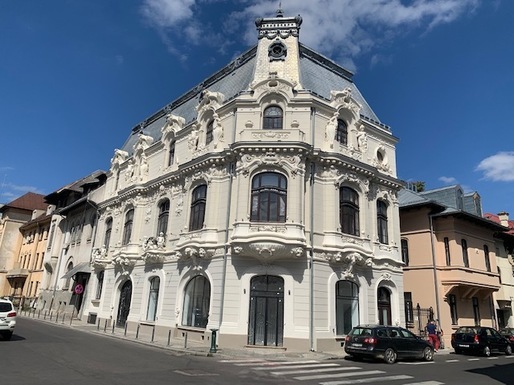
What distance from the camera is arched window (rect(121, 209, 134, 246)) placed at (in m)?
29.8

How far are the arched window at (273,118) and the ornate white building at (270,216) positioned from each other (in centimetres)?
6

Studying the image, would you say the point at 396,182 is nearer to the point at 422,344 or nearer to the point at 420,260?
the point at 420,260

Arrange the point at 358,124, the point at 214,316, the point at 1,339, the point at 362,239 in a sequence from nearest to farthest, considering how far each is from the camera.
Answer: the point at 1,339, the point at 214,316, the point at 362,239, the point at 358,124

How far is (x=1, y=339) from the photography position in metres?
16.2

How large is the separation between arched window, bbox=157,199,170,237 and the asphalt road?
10708 mm

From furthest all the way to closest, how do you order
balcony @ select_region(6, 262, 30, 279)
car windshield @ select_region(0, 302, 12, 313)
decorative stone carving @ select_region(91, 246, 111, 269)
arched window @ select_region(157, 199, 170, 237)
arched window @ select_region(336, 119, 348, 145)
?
balcony @ select_region(6, 262, 30, 279), decorative stone carving @ select_region(91, 246, 111, 269), arched window @ select_region(157, 199, 170, 237), arched window @ select_region(336, 119, 348, 145), car windshield @ select_region(0, 302, 12, 313)

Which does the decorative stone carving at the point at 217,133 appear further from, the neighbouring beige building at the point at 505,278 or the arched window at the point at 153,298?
the neighbouring beige building at the point at 505,278

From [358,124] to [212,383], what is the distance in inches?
766

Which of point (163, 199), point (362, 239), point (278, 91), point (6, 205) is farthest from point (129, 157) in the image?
point (6, 205)

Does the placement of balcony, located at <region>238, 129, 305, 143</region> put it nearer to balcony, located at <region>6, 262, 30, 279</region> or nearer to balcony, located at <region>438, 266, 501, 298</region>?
balcony, located at <region>438, 266, 501, 298</region>

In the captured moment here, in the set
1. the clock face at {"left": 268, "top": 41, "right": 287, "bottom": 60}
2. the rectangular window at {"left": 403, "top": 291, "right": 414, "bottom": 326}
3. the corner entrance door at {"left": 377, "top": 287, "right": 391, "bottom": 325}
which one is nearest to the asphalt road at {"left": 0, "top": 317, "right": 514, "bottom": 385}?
the corner entrance door at {"left": 377, "top": 287, "right": 391, "bottom": 325}

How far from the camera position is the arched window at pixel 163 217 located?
26.8m

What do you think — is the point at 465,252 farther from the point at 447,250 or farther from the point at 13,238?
the point at 13,238

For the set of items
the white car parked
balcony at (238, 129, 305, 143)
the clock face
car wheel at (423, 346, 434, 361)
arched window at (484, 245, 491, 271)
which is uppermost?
the clock face
